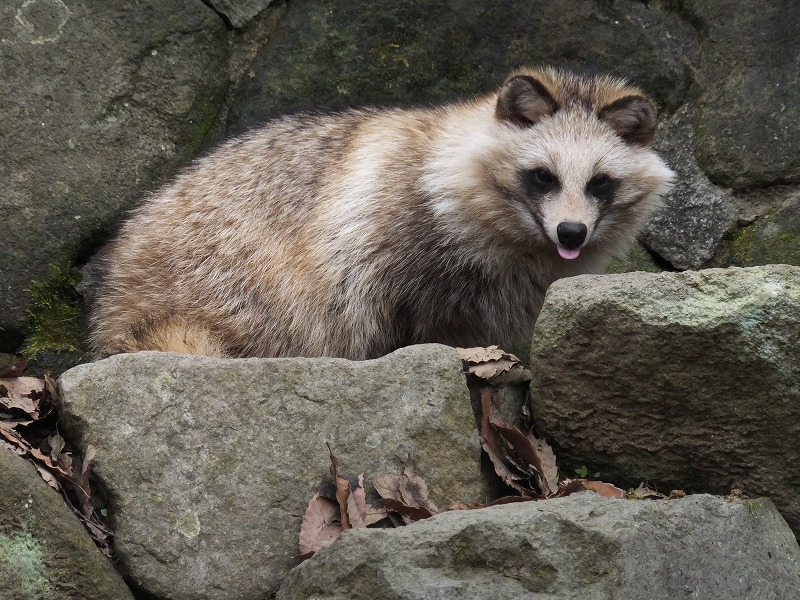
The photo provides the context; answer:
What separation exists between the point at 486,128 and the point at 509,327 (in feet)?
3.16

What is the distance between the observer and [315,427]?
3664 millimetres

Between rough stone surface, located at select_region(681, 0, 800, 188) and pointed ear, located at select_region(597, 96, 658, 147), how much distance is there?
1023 mm

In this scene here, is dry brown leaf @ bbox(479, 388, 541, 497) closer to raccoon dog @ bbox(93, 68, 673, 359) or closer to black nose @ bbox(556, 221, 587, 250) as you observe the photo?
black nose @ bbox(556, 221, 587, 250)

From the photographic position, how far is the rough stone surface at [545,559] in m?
2.97

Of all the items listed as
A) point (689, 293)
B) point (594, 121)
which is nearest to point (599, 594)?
point (689, 293)

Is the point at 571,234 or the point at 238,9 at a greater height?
the point at 238,9

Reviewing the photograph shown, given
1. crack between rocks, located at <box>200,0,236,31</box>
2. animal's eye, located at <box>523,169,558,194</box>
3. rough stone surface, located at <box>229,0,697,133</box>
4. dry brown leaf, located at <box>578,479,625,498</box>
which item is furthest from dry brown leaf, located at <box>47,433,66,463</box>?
crack between rocks, located at <box>200,0,236,31</box>

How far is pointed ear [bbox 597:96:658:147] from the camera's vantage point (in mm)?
4883

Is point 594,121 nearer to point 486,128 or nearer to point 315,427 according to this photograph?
point 486,128

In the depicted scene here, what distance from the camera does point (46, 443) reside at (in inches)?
147

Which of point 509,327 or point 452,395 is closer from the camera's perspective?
point 452,395

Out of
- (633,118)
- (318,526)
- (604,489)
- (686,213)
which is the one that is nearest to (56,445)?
(318,526)

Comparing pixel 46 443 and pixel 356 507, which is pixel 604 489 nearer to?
pixel 356 507

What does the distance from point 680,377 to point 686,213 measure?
255 centimetres
